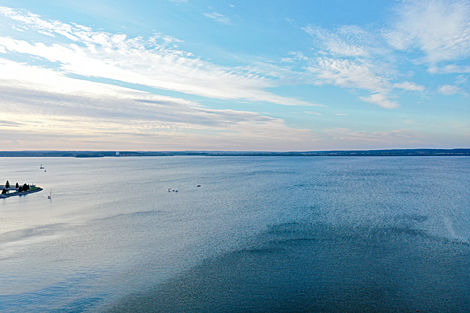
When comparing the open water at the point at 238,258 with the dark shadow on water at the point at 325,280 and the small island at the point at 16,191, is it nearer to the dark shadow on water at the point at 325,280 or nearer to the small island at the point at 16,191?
the dark shadow on water at the point at 325,280

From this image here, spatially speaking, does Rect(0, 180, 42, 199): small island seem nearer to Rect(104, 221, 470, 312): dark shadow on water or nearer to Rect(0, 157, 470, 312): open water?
Rect(0, 157, 470, 312): open water

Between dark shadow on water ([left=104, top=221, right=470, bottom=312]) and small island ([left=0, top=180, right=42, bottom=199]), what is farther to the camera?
small island ([left=0, top=180, right=42, bottom=199])

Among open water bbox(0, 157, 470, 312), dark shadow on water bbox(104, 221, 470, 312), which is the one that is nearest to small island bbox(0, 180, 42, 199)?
open water bbox(0, 157, 470, 312)

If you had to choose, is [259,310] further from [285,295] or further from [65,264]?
[65,264]

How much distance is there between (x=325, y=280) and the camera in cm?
2088

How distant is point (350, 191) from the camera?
6134 cm

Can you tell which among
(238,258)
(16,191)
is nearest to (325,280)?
(238,258)

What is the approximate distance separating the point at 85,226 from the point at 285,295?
28.4 meters

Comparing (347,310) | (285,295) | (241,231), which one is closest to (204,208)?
(241,231)

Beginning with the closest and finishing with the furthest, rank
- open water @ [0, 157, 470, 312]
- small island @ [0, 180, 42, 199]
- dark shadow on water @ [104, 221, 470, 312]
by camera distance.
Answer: dark shadow on water @ [104, 221, 470, 312] → open water @ [0, 157, 470, 312] → small island @ [0, 180, 42, 199]

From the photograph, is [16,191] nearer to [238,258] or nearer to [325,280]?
[238,258]

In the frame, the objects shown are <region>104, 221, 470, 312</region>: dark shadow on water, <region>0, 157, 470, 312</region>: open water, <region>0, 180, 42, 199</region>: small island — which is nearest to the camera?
<region>104, 221, 470, 312</region>: dark shadow on water

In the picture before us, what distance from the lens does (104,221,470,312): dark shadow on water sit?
702 inches

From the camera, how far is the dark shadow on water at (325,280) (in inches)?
702
